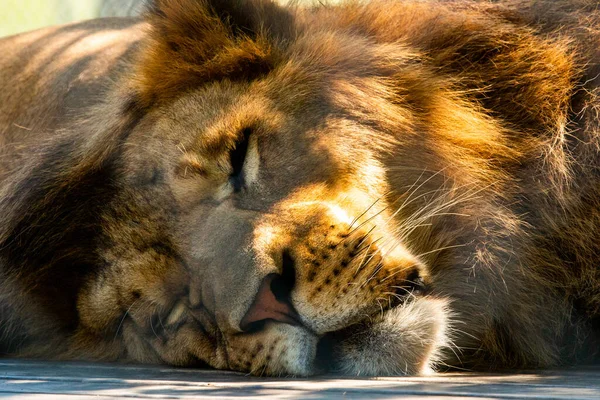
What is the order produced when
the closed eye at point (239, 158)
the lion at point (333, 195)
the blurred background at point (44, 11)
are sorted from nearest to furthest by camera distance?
1. the lion at point (333, 195)
2. the closed eye at point (239, 158)
3. the blurred background at point (44, 11)

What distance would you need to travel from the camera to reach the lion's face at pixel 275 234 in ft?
8.54

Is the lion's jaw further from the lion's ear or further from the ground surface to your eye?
the lion's ear

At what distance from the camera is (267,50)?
10.8 feet

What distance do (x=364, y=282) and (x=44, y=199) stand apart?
1201 mm

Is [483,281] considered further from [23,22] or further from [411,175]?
[23,22]

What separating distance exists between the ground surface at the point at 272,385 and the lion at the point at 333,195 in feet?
0.56

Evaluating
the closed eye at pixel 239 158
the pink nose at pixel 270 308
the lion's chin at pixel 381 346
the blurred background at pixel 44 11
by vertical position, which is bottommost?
the blurred background at pixel 44 11

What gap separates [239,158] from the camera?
3.04 meters

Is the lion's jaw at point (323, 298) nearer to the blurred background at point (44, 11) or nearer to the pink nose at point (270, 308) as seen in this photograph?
the pink nose at point (270, 308)

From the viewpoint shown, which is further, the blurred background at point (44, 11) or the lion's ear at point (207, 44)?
the blurred background at point (44, 11)

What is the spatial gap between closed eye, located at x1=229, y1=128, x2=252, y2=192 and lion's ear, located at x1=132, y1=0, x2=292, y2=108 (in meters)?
0.28

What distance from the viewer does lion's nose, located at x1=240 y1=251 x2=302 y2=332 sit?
2.57m

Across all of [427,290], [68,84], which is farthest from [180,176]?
[68,84]

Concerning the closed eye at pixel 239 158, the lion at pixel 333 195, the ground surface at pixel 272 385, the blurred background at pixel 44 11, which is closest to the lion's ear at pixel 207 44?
the lion at pixel 333 195
